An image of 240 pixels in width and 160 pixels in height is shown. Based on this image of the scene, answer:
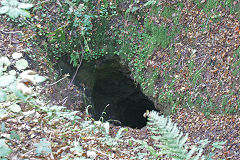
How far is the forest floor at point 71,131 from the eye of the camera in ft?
7.72

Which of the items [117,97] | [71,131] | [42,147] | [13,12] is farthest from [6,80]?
[117,97]

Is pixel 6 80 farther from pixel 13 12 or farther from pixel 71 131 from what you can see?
pixel 71 131

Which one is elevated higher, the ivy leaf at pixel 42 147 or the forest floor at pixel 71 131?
the ivy leaf at pixel 42 147

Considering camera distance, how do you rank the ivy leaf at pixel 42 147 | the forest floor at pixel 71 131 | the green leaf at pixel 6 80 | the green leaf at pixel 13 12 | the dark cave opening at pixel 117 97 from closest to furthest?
1. the green leaf at pixel 6 80
2. the green leaf at pixel 13 12
3. the ivy leaf at pixel 42 147
4. the forest floor at pixel 71 131
5. the dark cave opening at pixel 117 97

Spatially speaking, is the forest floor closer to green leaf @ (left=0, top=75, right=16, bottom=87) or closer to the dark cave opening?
green leaf @ (left=0, top=75, right=16, bottom=87)

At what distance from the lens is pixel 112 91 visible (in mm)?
8695

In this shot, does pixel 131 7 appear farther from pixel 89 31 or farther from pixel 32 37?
pixel 32 37

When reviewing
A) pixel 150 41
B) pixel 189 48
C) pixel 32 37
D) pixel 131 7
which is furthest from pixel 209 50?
pixel 32 37

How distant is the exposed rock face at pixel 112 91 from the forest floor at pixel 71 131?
1.46 meters

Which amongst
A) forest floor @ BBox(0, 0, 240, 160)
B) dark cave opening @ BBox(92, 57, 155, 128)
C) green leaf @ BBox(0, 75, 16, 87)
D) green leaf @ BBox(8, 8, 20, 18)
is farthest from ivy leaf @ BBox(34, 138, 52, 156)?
dark cave opening @ BBox(92, 57, 155, 128)

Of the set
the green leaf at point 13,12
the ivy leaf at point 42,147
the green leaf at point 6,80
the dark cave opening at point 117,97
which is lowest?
the dark cave opening at point 117,97

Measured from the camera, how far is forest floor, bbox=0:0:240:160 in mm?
2354

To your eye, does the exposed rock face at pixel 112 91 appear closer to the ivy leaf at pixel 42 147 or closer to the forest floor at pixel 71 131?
the forest floor at pixel 71 131


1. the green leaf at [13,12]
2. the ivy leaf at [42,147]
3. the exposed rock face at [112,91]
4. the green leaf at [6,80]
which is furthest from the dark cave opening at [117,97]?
the green leaf at [6,80]
